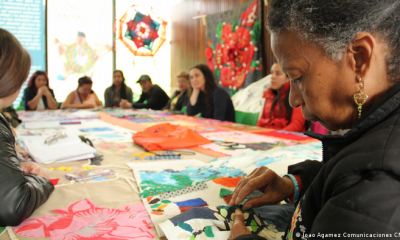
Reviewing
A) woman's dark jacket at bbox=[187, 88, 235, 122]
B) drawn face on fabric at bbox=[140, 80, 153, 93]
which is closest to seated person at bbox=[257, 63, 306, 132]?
woman's dark jacket at bbox=[187, 88, 235, 122]

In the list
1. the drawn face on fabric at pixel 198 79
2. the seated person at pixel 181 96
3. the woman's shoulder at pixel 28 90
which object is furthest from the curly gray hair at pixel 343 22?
the woman's shoulder at pixel 28 90

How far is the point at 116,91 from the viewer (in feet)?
17.4

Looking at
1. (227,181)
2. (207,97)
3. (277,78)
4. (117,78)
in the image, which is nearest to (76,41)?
(117,78)

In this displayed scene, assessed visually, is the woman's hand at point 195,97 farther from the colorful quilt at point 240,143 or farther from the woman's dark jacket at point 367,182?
the woman's dark jacket at point 367,182

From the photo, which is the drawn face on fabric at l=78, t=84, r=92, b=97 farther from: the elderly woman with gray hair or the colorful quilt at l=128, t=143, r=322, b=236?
the elderly woman with gray hair

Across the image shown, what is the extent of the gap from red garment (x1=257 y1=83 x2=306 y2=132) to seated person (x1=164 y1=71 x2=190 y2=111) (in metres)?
1.80

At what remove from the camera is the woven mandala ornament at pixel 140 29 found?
563 cm

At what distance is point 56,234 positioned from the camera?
2.18 feet

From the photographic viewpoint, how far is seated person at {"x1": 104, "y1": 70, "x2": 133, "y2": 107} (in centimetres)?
523

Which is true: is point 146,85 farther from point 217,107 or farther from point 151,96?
point 217,107

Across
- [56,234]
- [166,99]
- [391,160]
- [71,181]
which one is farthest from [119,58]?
[391,160]

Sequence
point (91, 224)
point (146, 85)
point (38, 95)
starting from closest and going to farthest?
point (91, 224)
point (38, 95)
point (146, 85)

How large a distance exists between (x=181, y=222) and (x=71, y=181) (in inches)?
20.7

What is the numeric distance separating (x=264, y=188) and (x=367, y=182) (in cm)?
46
